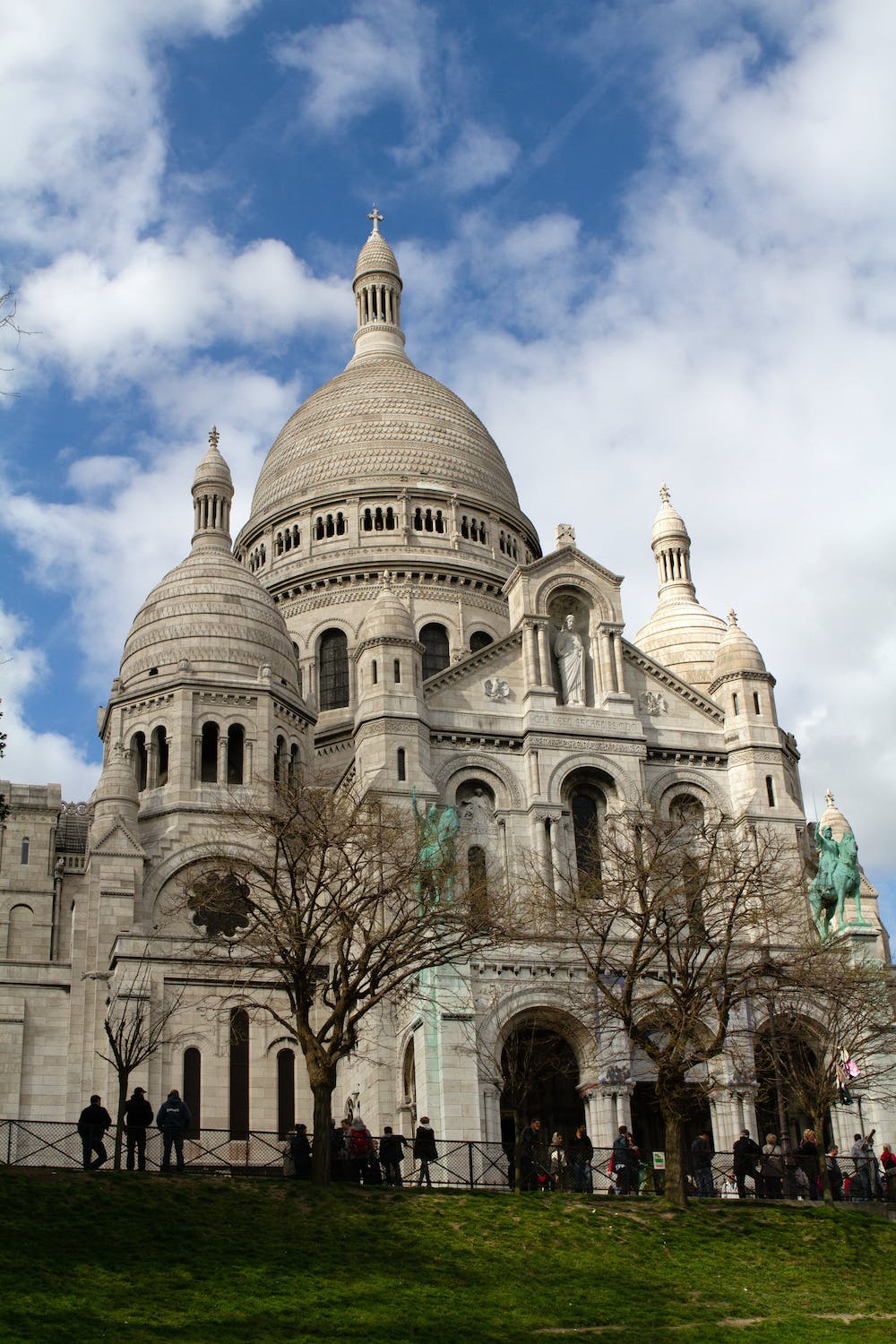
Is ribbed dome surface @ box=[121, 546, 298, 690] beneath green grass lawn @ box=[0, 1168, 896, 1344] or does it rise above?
above

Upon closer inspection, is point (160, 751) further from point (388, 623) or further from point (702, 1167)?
point (702, 1167)

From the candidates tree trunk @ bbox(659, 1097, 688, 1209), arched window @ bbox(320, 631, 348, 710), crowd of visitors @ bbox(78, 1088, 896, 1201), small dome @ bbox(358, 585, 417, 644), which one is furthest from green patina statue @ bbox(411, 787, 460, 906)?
arched window @ bbox(320, 631, 348, 710)

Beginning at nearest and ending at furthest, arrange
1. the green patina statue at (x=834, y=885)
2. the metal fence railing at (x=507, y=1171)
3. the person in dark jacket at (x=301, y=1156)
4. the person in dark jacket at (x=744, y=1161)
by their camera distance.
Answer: the person in dark jacket at (x=301, y=1156) < the metal fence railing at (x=507, y=1171) < the person in dark jacket at (x=744, y=1161) < the green patina statue at (x=834, y=885)

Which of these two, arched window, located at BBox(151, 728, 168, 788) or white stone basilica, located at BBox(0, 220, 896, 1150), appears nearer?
white stone basilica, located at BBox(0, 220, 896, 1150)

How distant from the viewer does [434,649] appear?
70250 mm

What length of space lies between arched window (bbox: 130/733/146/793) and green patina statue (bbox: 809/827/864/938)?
22.3 m

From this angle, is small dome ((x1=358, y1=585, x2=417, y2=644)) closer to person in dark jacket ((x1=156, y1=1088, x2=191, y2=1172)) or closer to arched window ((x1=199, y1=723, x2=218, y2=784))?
arched window ((x1=199, y1=723, x2=218, y2=784))

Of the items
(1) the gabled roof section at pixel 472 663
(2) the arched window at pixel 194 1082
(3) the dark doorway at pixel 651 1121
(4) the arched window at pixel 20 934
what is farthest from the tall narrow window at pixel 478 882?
(4) the arched window at pixel 20 934

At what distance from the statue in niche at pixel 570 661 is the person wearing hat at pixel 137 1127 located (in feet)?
82.5

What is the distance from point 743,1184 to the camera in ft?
116

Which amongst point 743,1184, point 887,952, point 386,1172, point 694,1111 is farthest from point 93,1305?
point 887,952

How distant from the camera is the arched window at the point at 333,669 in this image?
68938mm

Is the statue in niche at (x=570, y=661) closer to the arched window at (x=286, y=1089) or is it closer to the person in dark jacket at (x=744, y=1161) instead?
the arched window at (x=286, y=1089)

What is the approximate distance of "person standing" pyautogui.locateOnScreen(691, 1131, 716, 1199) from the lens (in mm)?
35938
